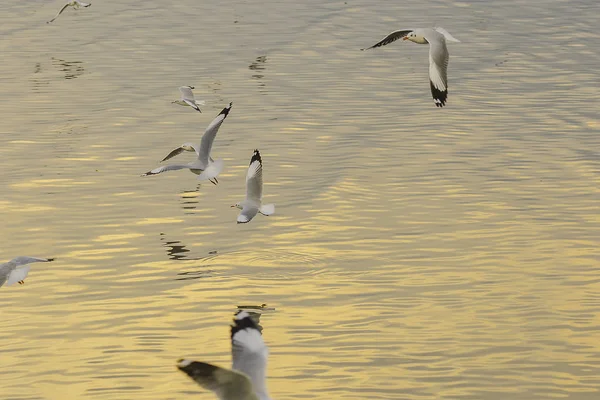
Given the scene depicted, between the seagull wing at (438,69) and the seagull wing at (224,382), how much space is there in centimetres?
1254

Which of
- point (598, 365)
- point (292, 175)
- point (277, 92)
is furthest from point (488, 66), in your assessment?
point (598, 365)

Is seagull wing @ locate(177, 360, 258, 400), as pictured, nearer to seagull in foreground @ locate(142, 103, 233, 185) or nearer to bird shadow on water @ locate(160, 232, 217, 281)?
bird shadow on water @ locate(160, 232, 217, 281)

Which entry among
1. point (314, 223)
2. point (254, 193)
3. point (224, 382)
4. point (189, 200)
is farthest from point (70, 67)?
point (224, 382)

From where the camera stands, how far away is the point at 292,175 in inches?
961

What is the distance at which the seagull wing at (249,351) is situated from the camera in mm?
8736

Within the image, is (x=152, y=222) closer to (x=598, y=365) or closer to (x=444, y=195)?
(x=444, y=195)

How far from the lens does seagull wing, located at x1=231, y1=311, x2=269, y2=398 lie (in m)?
8.74

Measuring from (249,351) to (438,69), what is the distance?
40.1 feet

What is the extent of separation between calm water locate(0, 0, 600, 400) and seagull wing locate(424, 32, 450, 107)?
2.03 meters

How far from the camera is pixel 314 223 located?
20859 mm

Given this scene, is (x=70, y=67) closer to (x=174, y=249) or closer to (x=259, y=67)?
(x=259, y=67)

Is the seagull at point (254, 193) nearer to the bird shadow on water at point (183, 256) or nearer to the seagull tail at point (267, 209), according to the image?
the seagull tail at point (267, 209)

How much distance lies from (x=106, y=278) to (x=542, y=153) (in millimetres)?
11545

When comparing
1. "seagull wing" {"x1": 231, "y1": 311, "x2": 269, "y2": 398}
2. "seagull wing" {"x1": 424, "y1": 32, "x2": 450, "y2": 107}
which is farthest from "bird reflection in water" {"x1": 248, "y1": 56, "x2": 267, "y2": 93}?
"seagull wing" {"x1": 231, "y1": 311, "x2": 269, "y2": 398}
